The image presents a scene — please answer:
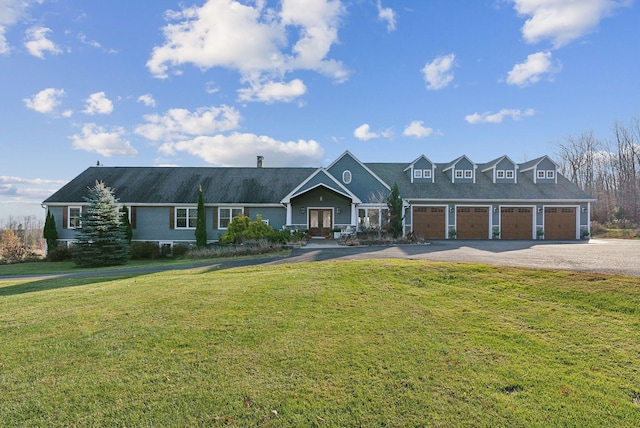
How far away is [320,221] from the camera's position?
23562 mm

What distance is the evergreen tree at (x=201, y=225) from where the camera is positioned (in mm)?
21703

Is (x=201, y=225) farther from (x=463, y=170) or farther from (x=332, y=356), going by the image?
(x=463, y=170)

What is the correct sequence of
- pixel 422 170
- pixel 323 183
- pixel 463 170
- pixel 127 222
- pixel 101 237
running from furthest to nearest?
pixel 422 170 → pixel 463 170 → pixel 323 183 → pixel 127 222 → pixel 101 237

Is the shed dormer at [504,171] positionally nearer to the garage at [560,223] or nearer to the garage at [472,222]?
the garage at [560,223]

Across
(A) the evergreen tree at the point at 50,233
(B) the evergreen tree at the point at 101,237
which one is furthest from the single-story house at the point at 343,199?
(B) the evergreen tree at the point at 101,237

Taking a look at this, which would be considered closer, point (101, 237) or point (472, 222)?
point (101, 237)

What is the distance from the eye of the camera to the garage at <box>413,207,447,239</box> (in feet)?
80.1

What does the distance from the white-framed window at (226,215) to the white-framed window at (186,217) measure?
1685mm

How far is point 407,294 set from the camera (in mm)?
6918

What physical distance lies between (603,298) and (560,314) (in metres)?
1.24

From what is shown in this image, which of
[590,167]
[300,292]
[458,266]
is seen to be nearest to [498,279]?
[458,266]

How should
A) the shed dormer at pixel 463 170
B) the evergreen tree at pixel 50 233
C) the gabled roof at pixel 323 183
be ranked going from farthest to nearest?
the shed dormer at pixel 463 170 < the gabled roof at pixel 323 183 < the evergreen tree at pixel 50 233

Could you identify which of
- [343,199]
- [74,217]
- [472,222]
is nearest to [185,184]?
[74,217]

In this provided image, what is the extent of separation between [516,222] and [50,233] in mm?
33262
